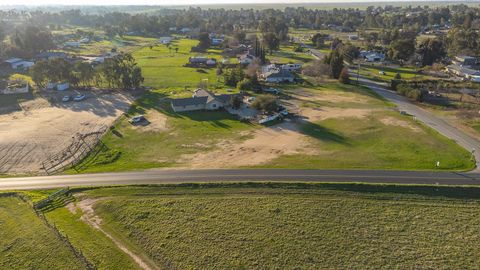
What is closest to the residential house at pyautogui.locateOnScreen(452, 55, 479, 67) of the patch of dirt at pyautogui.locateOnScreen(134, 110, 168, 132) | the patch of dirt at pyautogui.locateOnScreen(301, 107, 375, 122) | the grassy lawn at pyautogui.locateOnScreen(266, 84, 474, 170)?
the grassy lawn at pyautogui.locateOnScreen(266, 84, 474, 170)

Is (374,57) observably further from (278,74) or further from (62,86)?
(62,86)

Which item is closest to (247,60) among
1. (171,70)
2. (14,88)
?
(171,70)

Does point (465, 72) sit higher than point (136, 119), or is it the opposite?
point (465, 72)

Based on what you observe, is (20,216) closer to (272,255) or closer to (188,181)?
(188,181)

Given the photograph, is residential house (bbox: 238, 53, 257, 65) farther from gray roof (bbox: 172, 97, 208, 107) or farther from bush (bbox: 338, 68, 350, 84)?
gray roof (bbox: 172, 97, 208, 107)

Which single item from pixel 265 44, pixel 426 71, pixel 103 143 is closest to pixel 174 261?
pixel 103 143

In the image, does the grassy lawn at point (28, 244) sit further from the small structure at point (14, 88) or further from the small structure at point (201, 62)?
the small structure at point (201, 62)
